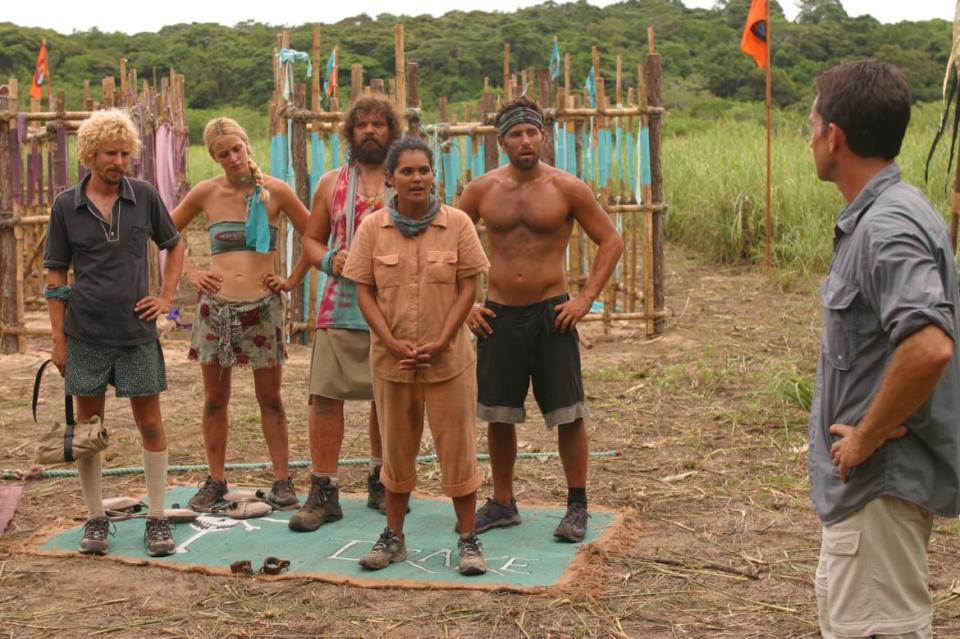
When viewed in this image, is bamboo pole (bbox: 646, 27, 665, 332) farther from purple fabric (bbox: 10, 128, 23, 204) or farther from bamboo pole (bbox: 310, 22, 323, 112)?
Answer: purple fabric (bbox: 10, 128, 23, 204)

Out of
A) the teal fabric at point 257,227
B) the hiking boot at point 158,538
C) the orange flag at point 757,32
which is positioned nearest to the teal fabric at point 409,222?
the teal fabric at point 257,227

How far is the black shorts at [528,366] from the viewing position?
495 cm

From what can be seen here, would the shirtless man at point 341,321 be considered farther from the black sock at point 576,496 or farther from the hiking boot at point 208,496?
the black sock at point 576,496

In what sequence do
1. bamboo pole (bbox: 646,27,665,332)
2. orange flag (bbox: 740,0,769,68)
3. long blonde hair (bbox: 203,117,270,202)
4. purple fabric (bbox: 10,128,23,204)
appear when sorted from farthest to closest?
1. orange flag (bbox: 740,0,769,68)
2. bamboo pole (bbox: 646,27,665,332)
3. purple fabric (bbox: 10,128,23,204)
4. long blonde hair (bbox: 203,117,270,202)

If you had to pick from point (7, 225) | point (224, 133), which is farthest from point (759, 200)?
point (224, 133)

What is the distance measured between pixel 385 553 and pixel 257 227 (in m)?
1.67

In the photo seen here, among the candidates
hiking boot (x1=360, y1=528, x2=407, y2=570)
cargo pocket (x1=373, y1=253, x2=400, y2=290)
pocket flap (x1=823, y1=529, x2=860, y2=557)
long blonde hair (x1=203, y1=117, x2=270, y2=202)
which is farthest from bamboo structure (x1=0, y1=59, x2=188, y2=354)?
pocket flap (x1=823, y1=529, x2=860, y2=557)

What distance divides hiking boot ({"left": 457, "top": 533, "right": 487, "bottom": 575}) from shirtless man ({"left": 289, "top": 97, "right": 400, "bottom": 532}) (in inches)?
35.0

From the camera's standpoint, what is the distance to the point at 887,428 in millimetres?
2484

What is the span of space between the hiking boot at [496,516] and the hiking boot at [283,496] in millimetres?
838

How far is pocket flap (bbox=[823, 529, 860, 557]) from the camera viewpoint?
2.58 metres

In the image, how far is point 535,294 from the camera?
497 cm

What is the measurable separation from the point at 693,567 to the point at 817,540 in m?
0.62

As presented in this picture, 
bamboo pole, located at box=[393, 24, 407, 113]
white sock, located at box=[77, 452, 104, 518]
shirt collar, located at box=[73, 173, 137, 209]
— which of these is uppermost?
bamboo pole, located at box=[393, 24, 407, 113]
